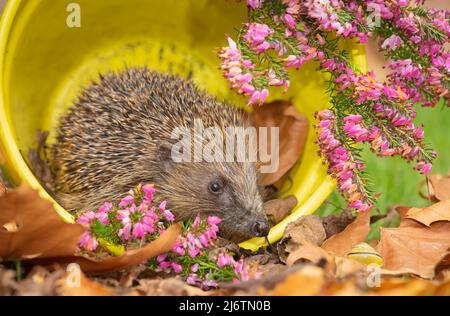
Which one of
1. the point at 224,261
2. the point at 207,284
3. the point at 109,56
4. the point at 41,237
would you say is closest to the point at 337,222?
the point at 224,261

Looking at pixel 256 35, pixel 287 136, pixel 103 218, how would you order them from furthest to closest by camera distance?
pixel 287 136
pixel 256 35
pixel 103 218

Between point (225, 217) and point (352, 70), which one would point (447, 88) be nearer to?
point (352, 70)

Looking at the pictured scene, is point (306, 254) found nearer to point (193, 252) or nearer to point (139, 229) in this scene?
point (193, 252)

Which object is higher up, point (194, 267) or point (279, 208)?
point (279, 208)

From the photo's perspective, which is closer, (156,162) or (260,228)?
(260,228)

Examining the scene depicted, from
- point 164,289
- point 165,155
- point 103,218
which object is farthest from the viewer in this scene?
point 165,155

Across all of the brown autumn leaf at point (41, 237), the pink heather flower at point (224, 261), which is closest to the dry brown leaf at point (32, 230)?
the brown autumn leaf at point (41, 237)

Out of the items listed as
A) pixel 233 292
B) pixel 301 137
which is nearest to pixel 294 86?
pixel 301 137

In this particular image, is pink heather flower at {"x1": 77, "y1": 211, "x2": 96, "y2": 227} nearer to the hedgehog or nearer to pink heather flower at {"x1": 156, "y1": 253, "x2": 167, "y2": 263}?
pink heather flower at {"x1": 156, "y1": 253, "x2": 167, "y2": 263}
